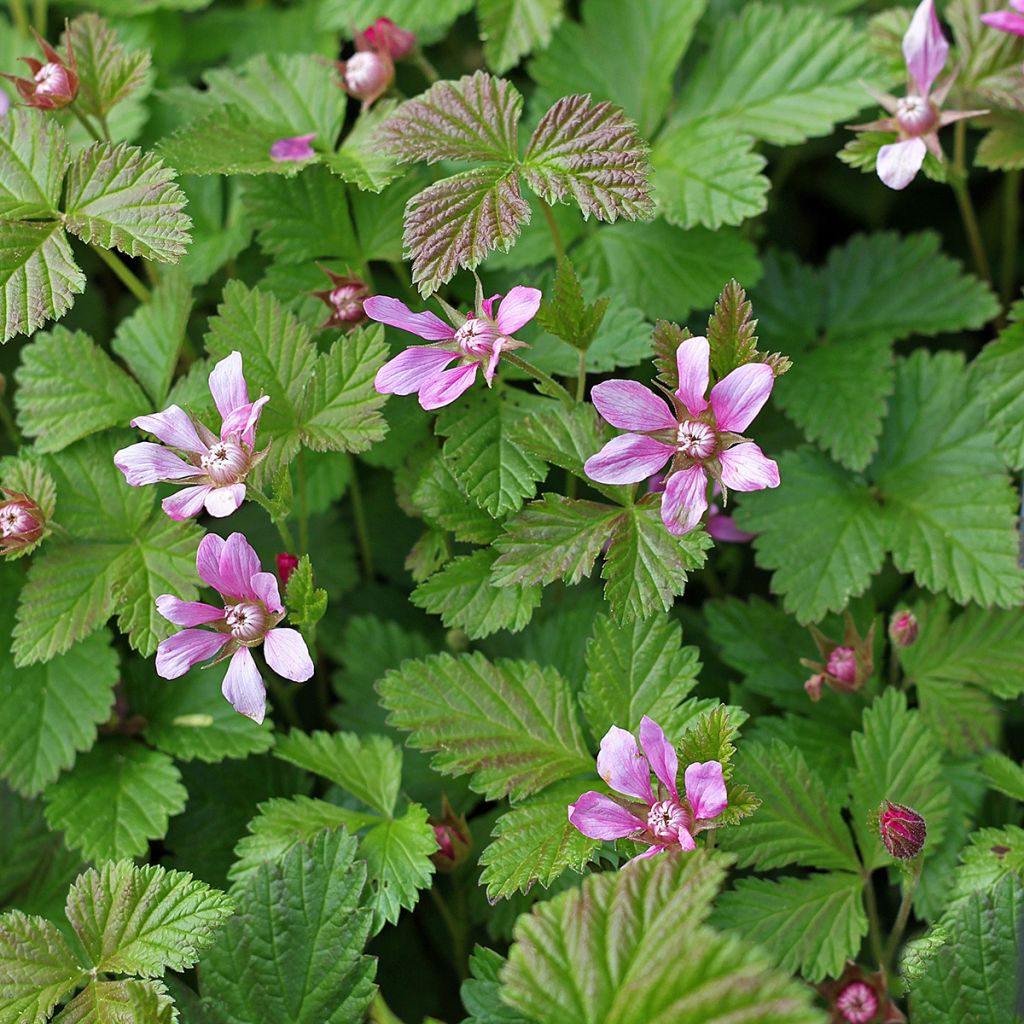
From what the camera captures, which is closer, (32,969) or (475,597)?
(32,969)

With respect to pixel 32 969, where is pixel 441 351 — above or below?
above

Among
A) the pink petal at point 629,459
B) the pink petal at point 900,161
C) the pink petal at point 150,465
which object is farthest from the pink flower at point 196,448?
the pink petal at point 900,161

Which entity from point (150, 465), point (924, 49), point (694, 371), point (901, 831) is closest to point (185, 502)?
point (150, 465)

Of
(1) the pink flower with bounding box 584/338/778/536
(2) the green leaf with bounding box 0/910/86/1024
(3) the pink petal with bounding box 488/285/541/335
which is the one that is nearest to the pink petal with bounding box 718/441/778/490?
(1) the pink flower with bounding box 584/338/778/536

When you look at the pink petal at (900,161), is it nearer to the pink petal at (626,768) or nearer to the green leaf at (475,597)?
the green leaf at (475,597)

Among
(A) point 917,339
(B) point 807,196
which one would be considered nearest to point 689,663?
(A) point 917,339

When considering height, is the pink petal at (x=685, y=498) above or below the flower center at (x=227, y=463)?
below

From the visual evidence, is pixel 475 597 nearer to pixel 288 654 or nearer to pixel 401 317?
pixel 288 654
